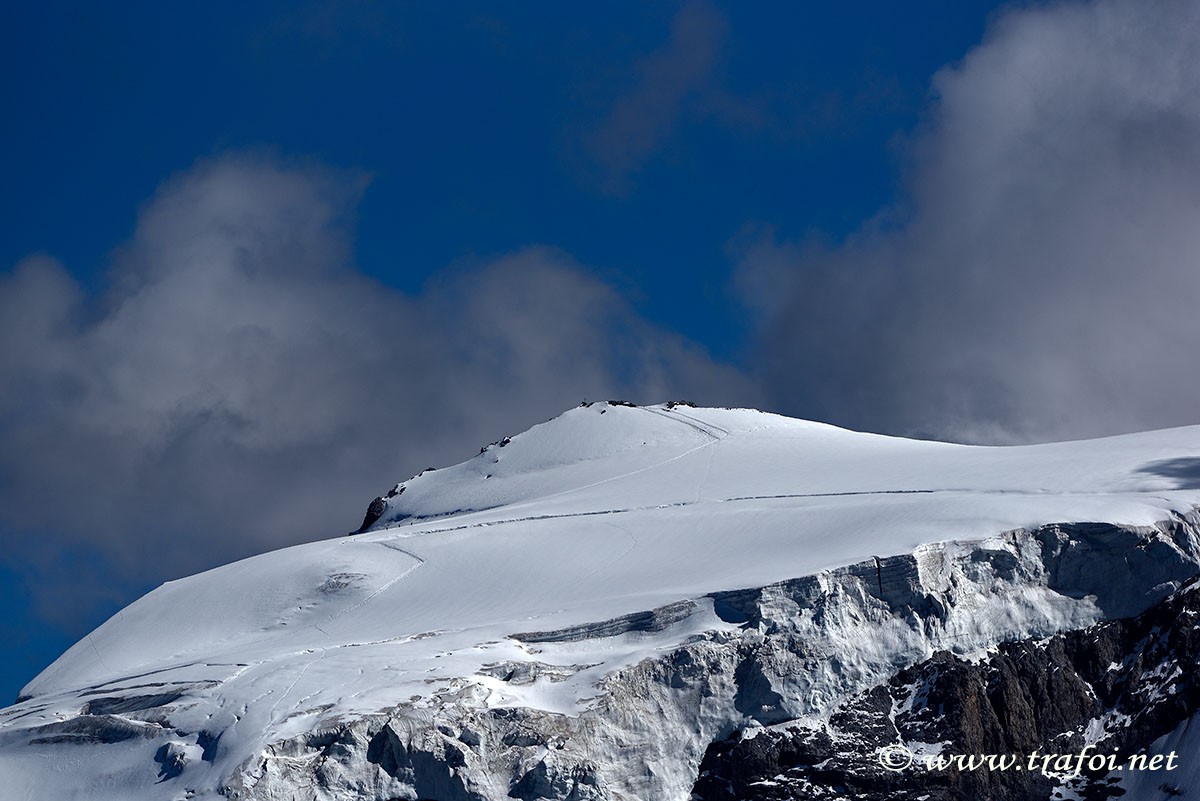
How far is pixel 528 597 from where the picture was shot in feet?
262

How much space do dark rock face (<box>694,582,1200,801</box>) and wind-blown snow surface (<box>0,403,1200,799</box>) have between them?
1.31 m

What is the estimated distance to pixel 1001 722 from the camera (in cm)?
7094

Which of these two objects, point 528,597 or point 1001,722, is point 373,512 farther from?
point 1001,722

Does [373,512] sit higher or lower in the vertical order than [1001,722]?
higher

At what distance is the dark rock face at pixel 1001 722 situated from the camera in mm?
68625

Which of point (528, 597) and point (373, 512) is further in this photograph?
point (373, 512)

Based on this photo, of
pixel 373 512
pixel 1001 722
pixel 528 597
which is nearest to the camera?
pixel 1001 722

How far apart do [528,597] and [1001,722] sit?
23.4 metres

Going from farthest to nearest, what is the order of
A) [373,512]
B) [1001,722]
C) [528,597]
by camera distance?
[373,512] → [528,597] → [1001,722]

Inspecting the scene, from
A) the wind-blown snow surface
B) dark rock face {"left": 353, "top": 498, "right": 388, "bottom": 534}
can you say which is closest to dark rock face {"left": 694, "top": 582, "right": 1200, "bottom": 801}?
the wind-blown snow surface

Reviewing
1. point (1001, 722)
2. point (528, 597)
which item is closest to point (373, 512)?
point (528, 597)

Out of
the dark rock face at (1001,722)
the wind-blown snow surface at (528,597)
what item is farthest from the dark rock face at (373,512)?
the dark rock face at (1001,722)

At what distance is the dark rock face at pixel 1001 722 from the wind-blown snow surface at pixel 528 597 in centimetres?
131

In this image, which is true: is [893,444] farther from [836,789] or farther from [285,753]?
[285,753]
